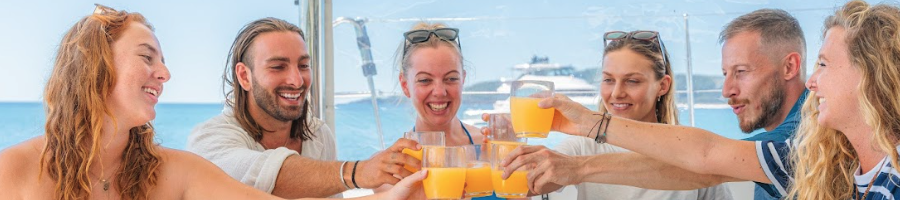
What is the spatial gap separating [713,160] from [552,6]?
338 inches

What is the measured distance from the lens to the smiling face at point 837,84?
1953 millimetres

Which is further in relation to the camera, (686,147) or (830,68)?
(686,147)

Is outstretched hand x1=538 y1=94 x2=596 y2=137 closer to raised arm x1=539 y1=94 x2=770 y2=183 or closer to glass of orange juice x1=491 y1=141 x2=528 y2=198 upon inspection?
raised arm x1=539 y1=94 x2=770 y2=183

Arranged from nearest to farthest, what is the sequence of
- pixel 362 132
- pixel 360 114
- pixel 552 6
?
pixel 362 132 < pixel 360 114 < pixel 552 6

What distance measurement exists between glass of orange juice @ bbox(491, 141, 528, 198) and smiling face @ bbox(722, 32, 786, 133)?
126 centimetres

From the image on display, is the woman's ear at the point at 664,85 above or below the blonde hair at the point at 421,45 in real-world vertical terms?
below

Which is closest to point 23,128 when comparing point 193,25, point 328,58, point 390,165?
point 193,25

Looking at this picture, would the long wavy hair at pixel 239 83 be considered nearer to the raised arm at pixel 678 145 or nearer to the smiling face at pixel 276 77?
the smiling face at pixel 276 77

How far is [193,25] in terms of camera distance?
62.4 ft

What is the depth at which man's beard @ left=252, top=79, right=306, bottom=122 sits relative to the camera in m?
2.81

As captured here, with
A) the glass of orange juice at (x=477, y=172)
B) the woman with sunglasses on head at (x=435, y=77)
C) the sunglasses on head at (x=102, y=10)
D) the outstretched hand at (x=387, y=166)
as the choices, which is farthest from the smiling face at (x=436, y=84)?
the sunglasses on head at (x=102, y=10)

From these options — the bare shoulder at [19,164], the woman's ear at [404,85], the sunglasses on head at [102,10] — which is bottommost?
the woman's ear at [404,85]

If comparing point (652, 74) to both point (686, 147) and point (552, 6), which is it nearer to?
point (686, 147)

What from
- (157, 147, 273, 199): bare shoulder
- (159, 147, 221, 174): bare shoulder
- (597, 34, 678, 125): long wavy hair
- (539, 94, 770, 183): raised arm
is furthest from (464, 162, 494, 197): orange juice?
(597, 34, 678, 125): long wavy hair
